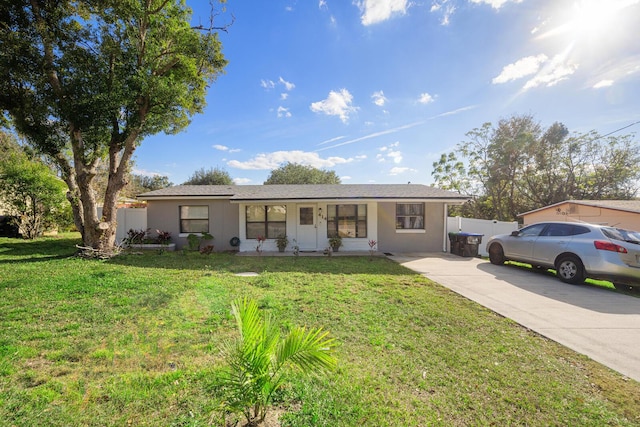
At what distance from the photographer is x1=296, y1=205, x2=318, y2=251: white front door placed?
1109 centimetres

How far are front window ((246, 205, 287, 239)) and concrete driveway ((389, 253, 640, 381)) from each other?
6.10 metres

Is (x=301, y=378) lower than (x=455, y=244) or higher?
lower

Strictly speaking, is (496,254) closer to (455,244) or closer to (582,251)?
(455,244)

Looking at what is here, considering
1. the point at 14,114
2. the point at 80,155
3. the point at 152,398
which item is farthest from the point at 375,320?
the point at 14,114

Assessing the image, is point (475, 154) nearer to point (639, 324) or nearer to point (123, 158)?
point (639, 324)

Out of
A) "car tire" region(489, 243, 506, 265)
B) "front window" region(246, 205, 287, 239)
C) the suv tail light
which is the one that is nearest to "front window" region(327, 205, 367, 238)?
"front window" region(246, 205, 287, 239)

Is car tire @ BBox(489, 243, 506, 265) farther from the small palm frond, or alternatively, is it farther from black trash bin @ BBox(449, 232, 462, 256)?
the small palm frond

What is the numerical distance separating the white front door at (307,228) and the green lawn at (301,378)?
5.39 meters

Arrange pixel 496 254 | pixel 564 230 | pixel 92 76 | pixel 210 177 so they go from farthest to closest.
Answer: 1. pixel 210 177
2. pixel 496 254
3. pixel 92 76
4. pixel 564 230

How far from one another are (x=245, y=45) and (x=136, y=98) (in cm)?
479

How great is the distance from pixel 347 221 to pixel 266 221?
3.64m

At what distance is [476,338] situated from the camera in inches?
139

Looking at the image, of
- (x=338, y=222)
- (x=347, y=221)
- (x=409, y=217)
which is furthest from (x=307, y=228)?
(x=409, y=217)

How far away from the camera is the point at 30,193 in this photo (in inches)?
493
